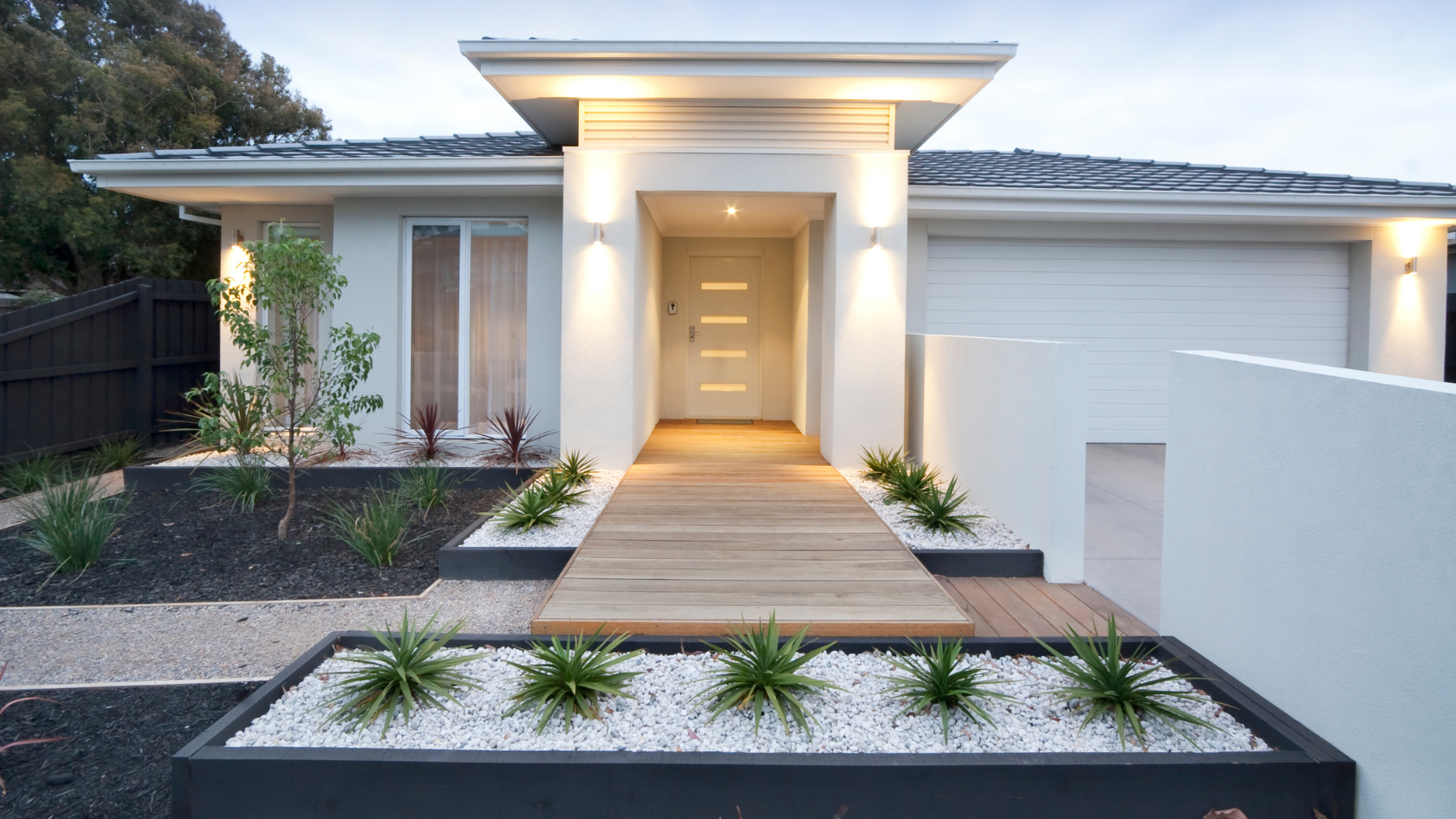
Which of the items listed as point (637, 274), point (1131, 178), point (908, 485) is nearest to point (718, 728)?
point (908, 485)

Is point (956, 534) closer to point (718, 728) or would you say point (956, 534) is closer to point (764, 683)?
point (764, 683)

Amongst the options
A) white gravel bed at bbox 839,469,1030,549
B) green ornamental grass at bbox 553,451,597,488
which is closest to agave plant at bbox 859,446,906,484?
white gravel bed at bbox 839,469,1030,549

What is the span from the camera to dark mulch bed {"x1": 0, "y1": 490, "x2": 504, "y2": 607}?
477 centimetres

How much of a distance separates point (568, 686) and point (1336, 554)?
2362mm

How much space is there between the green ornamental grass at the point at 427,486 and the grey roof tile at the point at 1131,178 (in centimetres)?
511

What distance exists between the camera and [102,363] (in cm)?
848

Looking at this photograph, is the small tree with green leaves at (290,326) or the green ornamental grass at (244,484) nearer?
the small tree with green leaves at (290,326)

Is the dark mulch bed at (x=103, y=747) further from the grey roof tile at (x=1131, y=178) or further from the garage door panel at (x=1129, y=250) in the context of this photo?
the garage door panel at (x=1129, y=250)

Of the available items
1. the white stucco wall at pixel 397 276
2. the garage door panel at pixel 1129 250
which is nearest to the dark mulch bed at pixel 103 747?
the white stucco wall at pixel 397 276

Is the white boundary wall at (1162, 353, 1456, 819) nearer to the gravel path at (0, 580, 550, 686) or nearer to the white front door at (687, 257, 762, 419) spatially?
the gravel path at (0, 580, 550, 686)

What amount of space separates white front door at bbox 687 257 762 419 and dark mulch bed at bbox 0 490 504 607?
4.34 metres

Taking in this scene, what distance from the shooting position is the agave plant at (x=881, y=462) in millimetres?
6414

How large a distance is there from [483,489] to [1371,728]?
6178mm

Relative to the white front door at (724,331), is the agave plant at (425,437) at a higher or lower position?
lower
